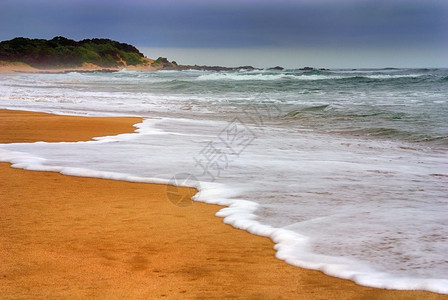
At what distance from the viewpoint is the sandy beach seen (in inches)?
112

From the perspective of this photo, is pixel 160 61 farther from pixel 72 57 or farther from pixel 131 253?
pixel 131 253

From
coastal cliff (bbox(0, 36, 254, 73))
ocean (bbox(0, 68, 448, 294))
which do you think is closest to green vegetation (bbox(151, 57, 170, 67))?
coastal cliff (bbox(0, 36, 254, 73))

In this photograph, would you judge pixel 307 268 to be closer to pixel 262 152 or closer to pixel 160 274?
pixel 160 274

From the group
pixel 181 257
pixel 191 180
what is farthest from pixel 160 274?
pixel 191 180

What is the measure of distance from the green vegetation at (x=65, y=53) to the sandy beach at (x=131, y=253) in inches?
3466

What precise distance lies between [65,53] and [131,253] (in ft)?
315

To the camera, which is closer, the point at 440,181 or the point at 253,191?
the point at 253,191

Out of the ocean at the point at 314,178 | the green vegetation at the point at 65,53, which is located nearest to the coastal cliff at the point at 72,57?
the green vegetation at the point at 65,53

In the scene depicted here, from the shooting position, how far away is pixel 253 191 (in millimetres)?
5098

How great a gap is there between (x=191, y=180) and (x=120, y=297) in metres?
2.89

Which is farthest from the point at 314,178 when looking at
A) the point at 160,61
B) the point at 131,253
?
the point at 160,61

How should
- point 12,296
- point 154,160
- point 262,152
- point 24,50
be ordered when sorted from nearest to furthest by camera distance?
1. point 12,296
2. point 154,160
3. point 262,152
4. point 24,50

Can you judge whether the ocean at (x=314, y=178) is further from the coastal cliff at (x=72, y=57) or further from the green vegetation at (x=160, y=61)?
the green vegetation at (x=160, y=61)

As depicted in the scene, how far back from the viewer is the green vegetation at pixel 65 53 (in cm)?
9006
